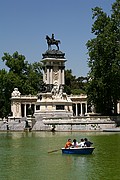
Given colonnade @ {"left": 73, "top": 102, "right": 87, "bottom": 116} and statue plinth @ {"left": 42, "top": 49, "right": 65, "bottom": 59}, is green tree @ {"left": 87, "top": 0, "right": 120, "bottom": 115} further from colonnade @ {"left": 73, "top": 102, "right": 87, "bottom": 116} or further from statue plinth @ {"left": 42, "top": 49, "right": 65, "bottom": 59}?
colonnade @ {"left": 73, "top": 102, "right": 87, "bottom": 116}

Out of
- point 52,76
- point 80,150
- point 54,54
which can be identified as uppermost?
point 54,54

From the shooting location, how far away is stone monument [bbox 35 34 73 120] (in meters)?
74.3

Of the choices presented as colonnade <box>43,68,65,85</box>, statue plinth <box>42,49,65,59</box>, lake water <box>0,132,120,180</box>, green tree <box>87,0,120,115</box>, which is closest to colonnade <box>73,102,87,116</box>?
colonnade <box>43,68,65,85</box>

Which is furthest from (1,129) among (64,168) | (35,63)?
(64,168)

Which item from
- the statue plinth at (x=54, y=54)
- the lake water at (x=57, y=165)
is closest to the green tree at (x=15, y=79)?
the statue plinth at (x=54, y=54)

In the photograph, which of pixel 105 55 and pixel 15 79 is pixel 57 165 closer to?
pixel 105 55

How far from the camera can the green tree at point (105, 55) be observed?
6469cm

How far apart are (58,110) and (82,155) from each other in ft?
140

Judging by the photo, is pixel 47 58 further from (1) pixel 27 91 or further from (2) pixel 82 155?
(2) pixel 82 155

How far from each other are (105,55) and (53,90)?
516 inches

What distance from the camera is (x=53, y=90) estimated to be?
75438 millimetres

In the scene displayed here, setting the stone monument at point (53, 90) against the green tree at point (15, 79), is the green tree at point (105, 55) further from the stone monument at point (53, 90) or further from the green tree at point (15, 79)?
the green tree at point (15, 79)

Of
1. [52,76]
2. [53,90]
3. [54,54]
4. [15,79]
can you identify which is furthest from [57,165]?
[15,79]

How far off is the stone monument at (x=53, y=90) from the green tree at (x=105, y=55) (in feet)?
24.1
